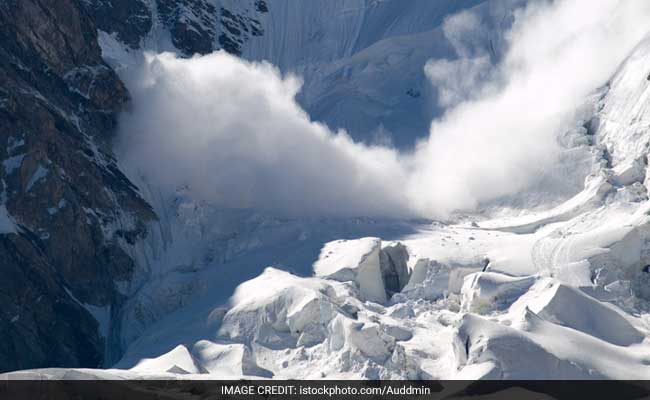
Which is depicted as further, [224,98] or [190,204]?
[224,98]

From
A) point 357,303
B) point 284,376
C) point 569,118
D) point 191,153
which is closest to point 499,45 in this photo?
point 569,118

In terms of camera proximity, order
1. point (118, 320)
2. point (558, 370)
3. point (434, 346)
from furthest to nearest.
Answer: point (118, 320) < point (434, 346) < point (558, 370)

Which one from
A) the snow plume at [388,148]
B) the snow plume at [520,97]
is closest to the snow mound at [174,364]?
the snow plume at [388,148]

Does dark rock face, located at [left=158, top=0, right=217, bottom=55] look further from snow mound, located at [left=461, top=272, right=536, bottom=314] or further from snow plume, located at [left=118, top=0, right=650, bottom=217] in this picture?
snow mound, located at [left=461, top=272, right=536, bottom=314]

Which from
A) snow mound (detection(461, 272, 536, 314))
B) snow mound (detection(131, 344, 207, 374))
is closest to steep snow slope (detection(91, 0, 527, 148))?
snow mound (detection(461, 272, 536, 314))

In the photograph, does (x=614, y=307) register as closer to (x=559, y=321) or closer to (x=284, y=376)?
(x=559, y=321)

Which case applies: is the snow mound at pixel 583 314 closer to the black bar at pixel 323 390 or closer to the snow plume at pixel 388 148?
the black bar at pixel 323 390

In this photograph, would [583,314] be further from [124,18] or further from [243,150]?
[124,18]

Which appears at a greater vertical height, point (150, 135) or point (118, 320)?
point (150, 135)
